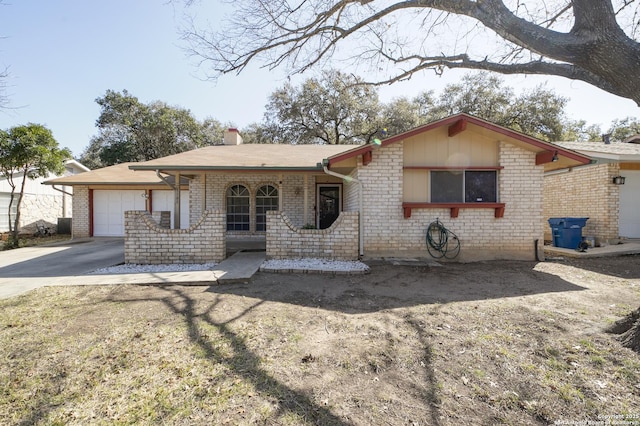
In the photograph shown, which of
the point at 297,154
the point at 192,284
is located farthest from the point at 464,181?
the point at 192,284

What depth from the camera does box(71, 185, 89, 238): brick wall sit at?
472 inches

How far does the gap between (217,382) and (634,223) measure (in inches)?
516

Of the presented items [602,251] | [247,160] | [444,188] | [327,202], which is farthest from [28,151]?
[602,251]

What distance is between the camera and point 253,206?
1060 centimetres

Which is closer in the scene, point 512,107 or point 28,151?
point 28,151

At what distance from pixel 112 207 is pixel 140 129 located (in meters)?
14.3

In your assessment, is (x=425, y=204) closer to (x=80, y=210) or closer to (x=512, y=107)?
(x=80, y=210)

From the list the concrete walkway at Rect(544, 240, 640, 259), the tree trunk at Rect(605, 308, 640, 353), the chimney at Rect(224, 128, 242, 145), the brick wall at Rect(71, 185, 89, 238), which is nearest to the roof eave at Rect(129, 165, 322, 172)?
the chimney at Rect(224, 128, 242, 145)

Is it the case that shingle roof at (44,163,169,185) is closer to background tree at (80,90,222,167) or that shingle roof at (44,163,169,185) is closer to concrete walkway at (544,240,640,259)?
background tree at (80,90,222,167)

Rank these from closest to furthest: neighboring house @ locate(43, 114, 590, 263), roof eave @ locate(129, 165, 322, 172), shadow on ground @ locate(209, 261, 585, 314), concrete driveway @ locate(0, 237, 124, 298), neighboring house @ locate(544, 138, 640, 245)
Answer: shadow on ground @ locate(209, 261, 585, 314), concrete driveway @ locate(0, 237, 124, 298), neighboring house @ locate(43, 114, 590, 263), roof eave @ locate(129, 165, 322, 172), neighboring house @ locate(544, 138, 640, 245)

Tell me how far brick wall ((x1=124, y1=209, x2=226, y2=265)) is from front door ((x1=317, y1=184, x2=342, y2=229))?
14.7 feet

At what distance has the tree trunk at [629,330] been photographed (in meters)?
2.75

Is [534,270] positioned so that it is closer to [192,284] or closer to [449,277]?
[449,277]

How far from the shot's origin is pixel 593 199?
30.7 feet
